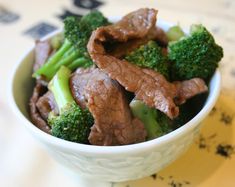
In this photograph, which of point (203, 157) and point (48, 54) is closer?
point (203, 157)

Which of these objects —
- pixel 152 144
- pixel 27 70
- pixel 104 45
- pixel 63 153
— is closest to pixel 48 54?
pixel 27 70

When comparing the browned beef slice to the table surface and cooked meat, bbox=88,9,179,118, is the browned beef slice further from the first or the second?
the table surface

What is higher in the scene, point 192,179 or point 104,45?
point 104,45

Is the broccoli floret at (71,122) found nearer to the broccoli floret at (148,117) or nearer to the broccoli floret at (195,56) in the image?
the broccoli floret at (148,117)

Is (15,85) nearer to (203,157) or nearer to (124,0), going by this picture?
(203,157)

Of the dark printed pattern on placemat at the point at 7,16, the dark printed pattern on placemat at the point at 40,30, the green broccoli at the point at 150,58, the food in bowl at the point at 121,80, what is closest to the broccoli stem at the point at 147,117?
the food in bowl at the point at 121,80

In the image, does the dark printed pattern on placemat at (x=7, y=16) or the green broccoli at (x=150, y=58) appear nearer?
the green broccoli at (x=150, y=58)

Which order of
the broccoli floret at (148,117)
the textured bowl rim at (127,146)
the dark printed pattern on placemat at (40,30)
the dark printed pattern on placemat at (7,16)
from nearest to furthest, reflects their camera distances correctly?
the textured bowl rim at (127,146), the broccoli floret at (148,117), the dark printed pattern on placemat at (40,30), the dark printed pattern on placemat at (7,16)
